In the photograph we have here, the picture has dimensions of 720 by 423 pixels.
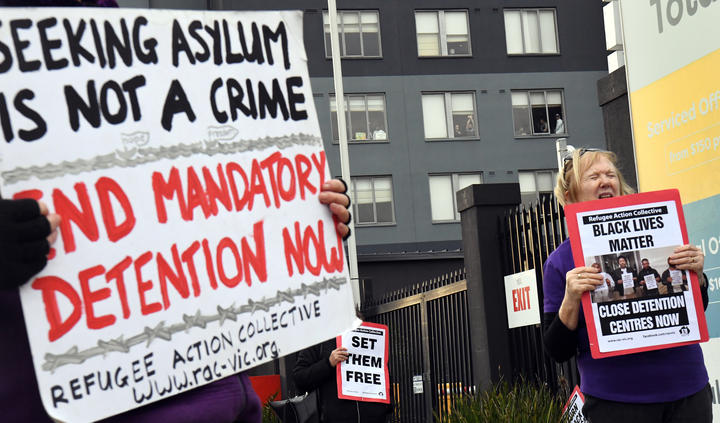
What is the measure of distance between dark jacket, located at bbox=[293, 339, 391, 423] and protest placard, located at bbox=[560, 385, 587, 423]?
8.18 feet

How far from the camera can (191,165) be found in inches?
106

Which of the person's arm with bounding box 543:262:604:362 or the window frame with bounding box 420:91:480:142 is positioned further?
the window frame with bounding box 420:91:480:142

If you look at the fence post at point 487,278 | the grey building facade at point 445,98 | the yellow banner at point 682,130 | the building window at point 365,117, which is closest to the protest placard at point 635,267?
the yellow banner at point 682,130

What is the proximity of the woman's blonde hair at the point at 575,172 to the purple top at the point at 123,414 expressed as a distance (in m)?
2.25

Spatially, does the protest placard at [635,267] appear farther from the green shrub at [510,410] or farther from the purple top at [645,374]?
the green shrub at [510,410]

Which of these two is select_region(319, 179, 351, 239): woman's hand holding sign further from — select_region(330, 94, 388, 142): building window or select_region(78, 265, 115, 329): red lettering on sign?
select_region(330, 94, 388, 142): building window

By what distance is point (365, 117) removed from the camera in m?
36.3

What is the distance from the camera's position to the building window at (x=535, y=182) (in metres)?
36.9

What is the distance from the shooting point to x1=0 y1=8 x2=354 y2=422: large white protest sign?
7.78ft

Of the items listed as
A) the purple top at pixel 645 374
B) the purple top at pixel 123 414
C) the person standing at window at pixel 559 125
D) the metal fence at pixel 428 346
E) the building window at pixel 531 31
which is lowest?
the metal fence at pixel 428 346

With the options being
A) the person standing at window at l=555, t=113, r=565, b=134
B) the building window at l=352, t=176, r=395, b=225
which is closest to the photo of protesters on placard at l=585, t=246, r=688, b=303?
the building window at l=352, t=176, r=395, b=225

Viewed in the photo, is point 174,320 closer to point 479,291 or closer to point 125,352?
point 125,352

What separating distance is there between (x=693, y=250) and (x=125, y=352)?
2594mm

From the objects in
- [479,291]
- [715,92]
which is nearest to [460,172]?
[479,291]
